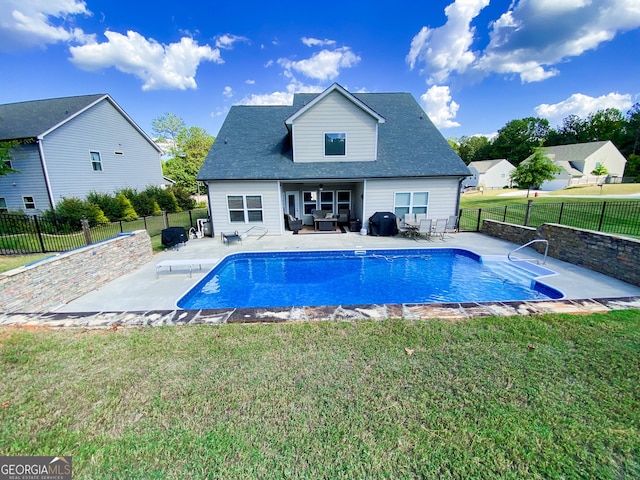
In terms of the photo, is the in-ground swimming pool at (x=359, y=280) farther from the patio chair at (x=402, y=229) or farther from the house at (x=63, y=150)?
the house at (x=63, y=150)

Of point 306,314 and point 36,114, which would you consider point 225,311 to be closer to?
point 306,314

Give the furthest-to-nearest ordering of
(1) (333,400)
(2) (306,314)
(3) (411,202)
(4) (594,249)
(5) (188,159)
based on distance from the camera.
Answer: (5) (188,159)
(3) (411,202)
(4) (594,249)
(2) (306,314)
(1) (333,400)

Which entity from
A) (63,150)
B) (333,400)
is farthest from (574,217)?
(63,150)

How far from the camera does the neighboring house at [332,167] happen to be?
39.4 ft

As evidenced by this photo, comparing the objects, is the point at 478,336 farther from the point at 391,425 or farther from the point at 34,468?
the point at 34,468

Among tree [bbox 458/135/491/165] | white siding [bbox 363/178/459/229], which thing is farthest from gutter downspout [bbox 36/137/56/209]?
tree [bbox 458/135/491/165]

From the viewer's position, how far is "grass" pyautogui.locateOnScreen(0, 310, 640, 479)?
2035 mm

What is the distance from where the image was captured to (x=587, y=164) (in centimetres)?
4200

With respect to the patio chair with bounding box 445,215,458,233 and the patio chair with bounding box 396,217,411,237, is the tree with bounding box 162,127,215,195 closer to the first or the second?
the patio chair with bounding box 396,217,411,237

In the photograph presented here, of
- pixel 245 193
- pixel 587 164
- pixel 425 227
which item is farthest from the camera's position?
pixel 587 164

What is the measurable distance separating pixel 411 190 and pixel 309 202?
5798mm

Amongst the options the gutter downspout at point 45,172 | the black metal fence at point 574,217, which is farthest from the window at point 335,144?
the gutter downspout at point 45,172

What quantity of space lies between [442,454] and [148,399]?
2919 mm

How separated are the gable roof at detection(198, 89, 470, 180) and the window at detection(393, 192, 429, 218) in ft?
3.32
